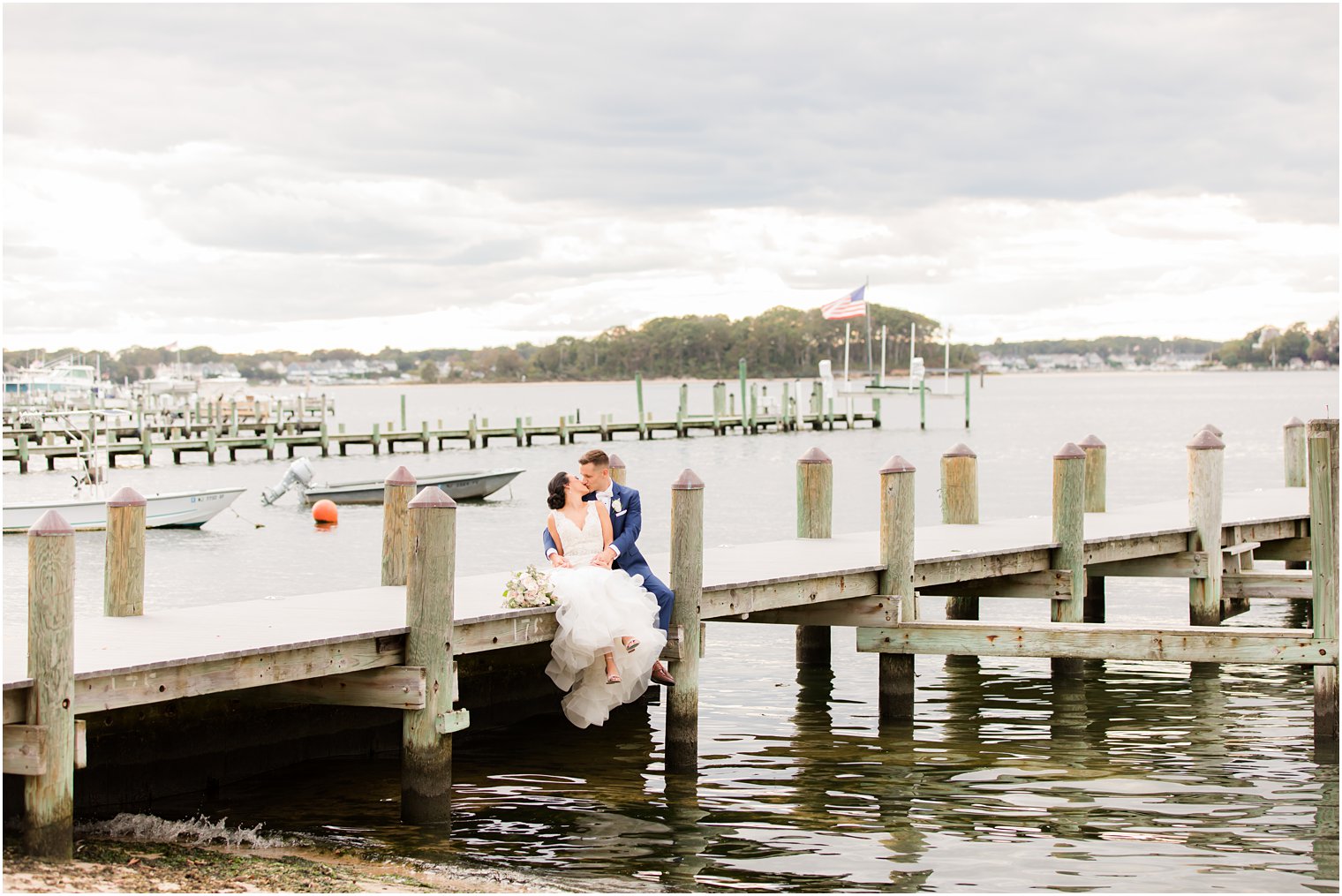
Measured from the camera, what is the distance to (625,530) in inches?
435

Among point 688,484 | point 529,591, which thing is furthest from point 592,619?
point 688,484

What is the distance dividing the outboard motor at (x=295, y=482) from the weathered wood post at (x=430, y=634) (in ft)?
110

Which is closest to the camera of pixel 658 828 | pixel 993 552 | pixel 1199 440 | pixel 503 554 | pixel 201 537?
pixel 658 828

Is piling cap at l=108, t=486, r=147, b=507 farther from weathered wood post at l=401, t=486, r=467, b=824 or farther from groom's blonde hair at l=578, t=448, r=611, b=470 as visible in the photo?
groom's blonde hair at l=578, t=448, r=611, b=470

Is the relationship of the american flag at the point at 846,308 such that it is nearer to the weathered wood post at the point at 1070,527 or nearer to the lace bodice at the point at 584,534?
the weathered wood post at the point at 1070,527

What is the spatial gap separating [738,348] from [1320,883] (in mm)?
184588

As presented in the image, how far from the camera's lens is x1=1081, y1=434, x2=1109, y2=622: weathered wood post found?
59.5 ft

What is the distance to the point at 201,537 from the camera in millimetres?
36875

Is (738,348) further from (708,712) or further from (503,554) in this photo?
(708,712)

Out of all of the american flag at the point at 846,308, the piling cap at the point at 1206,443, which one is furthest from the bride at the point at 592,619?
the american flag at the point at 846,308

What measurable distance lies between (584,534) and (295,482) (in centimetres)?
3436

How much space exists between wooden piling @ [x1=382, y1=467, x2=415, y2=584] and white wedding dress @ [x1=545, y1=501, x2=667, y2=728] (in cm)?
110

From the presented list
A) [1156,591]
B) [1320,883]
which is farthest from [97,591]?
[1320,883]

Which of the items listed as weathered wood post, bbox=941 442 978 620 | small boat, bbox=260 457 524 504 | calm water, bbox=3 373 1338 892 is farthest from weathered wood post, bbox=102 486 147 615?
small boat, bbox=260 457 524 504
